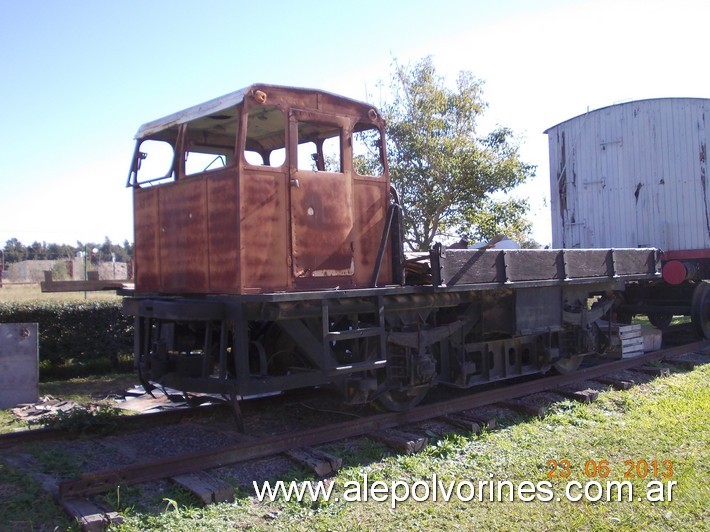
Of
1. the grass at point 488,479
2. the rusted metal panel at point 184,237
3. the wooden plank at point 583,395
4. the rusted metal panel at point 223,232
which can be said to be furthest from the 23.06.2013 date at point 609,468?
the rusted metal panel at point 184,237

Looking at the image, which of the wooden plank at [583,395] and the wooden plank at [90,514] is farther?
the wooden plank at [583,395]

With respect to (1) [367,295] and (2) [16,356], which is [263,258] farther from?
(2) [16,356]

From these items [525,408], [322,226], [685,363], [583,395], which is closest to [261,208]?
[322,226]

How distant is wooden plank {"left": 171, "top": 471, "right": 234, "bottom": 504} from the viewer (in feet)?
14.6

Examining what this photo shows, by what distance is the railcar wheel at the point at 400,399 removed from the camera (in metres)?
6.53

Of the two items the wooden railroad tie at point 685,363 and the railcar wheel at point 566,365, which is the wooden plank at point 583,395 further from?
the wooden railroad tie at point 685,363

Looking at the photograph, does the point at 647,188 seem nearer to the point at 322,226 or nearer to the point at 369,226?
the point at 369,226

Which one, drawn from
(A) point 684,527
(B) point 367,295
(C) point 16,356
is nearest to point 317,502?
(B) point 367,295

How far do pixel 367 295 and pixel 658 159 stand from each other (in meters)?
8.11

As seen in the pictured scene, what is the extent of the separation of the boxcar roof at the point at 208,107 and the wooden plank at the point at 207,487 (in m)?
3.12

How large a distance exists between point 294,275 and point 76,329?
631cm

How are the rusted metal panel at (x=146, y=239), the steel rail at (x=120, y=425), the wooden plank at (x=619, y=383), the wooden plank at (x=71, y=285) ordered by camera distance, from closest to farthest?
the steel rail at (x=120, y=425), the wooden plank at (x=71, y=285), the rusted metal panel at (x=146, y=239), the wooden plank at (x=619, y=383)

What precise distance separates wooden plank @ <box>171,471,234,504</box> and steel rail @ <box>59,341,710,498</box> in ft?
0.52

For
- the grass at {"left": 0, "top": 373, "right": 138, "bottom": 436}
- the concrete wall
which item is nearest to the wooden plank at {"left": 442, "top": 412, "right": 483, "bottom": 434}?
the grass at {"left": 0, "top": 373, "right": 138, "bottom": 436}
